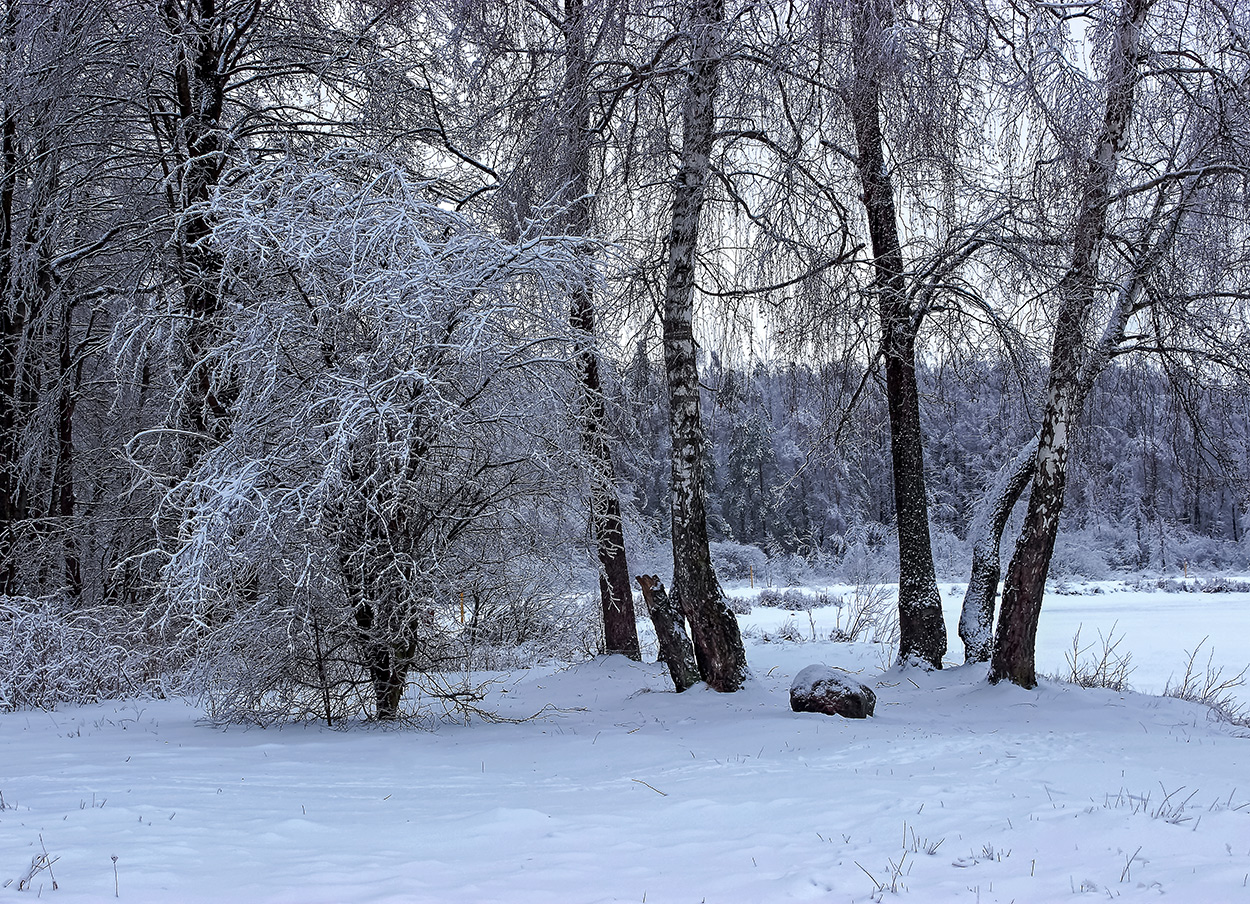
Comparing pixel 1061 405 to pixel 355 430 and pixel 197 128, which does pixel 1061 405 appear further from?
pixel 197 128

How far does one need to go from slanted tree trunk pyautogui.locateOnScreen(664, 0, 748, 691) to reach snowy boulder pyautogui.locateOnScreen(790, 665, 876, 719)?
846 millimetres

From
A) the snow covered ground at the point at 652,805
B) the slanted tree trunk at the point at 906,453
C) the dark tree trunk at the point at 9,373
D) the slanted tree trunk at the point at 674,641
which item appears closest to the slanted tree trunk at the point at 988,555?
the slanted tree trunk at the point at 906,453

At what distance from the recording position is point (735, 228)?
891 cm

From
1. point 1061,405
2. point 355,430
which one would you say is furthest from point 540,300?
point 1061,405

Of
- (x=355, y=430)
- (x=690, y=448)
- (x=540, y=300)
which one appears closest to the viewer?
(x=355, y=430)

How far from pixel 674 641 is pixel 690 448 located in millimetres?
1746

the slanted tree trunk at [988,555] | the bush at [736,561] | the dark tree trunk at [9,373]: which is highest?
the dark tree trunk at [9,373]

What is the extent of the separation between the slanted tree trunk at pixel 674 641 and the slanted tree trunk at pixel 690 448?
0.13 metres

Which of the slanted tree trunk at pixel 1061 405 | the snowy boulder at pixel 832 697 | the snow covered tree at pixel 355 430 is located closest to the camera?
the snow covered tree at pixel 355 430

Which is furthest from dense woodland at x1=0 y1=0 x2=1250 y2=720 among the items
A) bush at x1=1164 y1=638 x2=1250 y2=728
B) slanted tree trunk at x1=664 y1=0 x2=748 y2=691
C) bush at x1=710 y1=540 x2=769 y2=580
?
bush at x1=710 y1=540 x2=769 y2=580

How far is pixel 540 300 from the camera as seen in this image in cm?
630

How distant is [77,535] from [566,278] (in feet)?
23.4

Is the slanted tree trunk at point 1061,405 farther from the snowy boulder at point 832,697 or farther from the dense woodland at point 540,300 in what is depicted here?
the snowy boulder at point 832,697

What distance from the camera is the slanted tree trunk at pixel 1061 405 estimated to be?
7133mm
